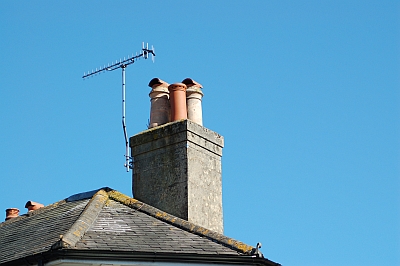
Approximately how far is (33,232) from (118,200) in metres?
1.60

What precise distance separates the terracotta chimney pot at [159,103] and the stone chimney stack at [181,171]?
29cm

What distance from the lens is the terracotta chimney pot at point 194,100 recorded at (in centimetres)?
1714

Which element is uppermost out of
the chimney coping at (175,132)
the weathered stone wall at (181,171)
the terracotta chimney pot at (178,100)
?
the terracotta chimney pot at (178,100)

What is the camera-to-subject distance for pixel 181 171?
53.0ft

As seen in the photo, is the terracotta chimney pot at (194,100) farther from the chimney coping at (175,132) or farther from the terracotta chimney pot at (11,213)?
the terracotta chimney pot at (11,213)

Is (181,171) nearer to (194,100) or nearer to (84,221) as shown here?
(194,100)

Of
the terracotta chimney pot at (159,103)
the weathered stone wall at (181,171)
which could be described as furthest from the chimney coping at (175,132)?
the terracotta chimney pot at (159,103)

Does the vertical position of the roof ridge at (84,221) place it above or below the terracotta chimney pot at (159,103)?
below

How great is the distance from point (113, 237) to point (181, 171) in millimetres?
2841

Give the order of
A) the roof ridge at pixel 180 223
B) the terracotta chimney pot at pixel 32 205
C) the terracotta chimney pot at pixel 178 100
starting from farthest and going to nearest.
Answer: the terracotta chimney pot at pixel 32 205, the terracotta chimney pot at pixel 178 100, the roof ridge at pixel 180 223

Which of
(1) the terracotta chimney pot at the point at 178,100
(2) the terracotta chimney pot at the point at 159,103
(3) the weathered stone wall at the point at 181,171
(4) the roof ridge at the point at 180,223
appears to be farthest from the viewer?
(2) the terracotta chimney pot at the point at 159,103

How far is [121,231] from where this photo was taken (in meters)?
14.0

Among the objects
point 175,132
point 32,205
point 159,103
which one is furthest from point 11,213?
point 175,132

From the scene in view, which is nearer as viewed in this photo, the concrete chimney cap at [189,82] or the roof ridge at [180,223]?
the roof ridge at [180,223]
